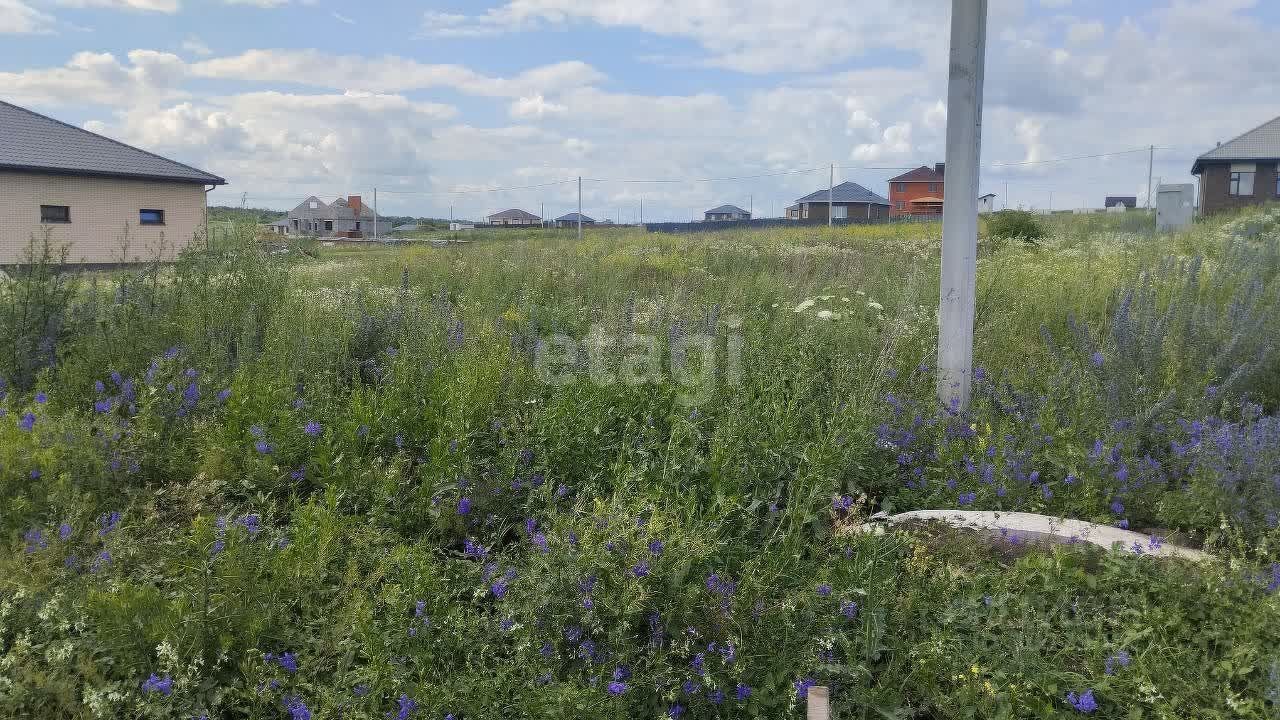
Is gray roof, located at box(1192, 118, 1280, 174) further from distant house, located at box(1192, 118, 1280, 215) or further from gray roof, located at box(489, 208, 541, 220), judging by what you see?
gray roof, located at box(489, 208, 541, 220)

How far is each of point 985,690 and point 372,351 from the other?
162 inches

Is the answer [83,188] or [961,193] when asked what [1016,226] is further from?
[83,188]

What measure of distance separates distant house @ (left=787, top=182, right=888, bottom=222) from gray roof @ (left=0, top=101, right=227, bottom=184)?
43.3 m

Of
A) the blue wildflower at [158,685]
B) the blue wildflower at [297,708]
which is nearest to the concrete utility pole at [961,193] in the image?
the blue wildflower at [297,708]

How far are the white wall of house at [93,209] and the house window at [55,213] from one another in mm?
97

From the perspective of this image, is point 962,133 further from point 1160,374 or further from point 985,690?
point 985,690

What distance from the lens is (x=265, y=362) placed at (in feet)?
14.6

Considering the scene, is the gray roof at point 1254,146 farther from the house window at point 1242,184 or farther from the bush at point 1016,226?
the bush at point 1016,226

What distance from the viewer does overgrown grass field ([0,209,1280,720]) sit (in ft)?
8.18

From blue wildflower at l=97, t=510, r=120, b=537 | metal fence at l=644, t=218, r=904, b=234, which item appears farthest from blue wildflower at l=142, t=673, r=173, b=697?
metal fence at l=644, t=218, r=904, b=234

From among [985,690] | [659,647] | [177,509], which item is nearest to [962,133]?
[985,690]

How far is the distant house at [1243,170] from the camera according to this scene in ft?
117

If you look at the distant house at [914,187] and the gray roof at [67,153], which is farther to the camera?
the distant house at [914,187]

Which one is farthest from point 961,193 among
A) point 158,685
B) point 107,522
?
point 107,522
